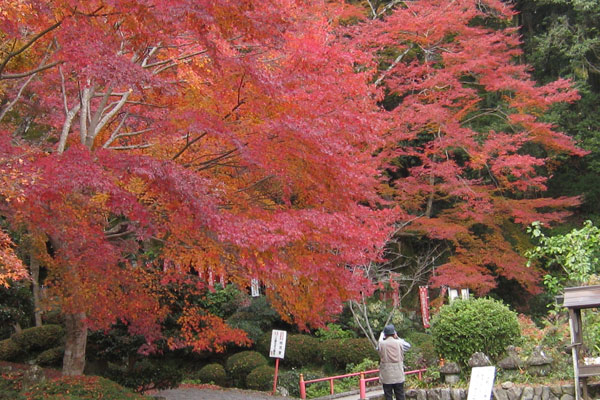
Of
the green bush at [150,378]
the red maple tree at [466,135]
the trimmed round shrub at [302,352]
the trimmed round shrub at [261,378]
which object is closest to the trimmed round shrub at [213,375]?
the trimmed round shrub at [261,378]

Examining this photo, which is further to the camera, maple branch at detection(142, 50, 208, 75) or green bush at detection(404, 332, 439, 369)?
green bush at detection(404, 332, 439, 369)

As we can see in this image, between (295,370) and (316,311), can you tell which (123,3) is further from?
(295,370)

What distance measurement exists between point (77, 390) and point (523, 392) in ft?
24.1

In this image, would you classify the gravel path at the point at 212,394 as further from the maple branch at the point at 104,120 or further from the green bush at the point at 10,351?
the maple branch at the point at 104,120

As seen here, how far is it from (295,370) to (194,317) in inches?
183

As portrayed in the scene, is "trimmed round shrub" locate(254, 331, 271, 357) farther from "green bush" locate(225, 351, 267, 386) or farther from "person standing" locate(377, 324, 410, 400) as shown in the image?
"person standing" locate(377, 324, 410, 400)

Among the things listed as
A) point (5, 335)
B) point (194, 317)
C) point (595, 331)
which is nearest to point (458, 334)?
point (595, 331)

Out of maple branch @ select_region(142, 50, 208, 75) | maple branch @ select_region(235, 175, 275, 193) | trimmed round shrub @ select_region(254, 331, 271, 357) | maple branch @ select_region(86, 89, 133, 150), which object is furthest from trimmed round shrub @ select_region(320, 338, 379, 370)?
maple branch @ select_region(86, 89, 133, 150)

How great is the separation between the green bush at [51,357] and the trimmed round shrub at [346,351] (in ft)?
26.5

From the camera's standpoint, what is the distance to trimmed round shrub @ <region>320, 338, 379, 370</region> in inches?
759

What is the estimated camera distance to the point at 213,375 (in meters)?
19.1

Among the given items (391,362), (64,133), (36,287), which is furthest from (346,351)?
(64,133)

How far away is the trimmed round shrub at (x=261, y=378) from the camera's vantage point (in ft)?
58.8

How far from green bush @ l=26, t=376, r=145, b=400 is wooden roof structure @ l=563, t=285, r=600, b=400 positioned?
23.5ft
